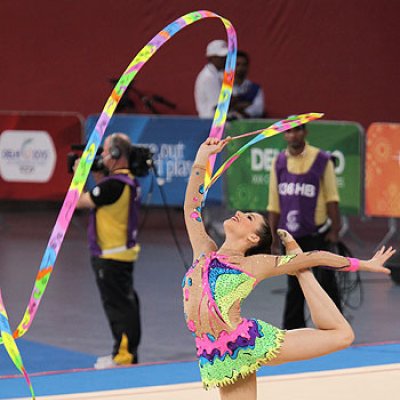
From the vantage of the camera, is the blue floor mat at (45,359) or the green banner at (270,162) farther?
the green banner at (270,162)

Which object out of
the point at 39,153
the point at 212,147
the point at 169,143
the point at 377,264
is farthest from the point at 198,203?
the point at 39,153

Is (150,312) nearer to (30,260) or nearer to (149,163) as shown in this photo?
(149,163)

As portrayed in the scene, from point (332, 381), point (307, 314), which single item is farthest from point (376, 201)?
point (332, 381)

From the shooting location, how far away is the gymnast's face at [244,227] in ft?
18.4

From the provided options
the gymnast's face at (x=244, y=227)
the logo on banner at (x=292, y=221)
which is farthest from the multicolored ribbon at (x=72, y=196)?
the logo on banner at (x=292, y=221)

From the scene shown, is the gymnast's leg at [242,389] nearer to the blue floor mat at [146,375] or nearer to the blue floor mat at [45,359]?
the blue floor mat at [146,375]

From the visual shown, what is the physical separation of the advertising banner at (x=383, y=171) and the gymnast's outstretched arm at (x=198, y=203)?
20.1ft

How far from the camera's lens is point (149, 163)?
8.74 meters

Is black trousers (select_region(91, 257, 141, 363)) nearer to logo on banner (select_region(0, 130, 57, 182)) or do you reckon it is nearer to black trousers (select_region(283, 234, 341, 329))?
black trousers (select_region(283, 234, 341, 329))

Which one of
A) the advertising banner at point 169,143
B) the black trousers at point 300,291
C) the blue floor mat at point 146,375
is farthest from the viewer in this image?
the advertising banner at point 169,143

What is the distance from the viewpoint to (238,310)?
18.1 ft

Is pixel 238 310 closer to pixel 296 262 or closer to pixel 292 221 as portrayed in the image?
pixel 296 262

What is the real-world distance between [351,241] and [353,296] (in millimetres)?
2816

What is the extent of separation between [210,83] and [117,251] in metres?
6.32
